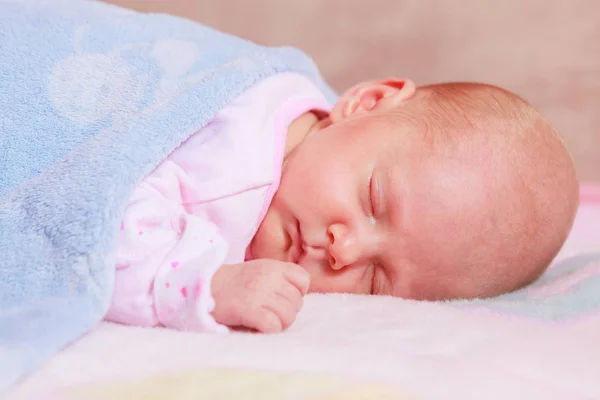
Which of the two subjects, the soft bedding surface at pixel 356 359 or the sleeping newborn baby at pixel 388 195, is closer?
the soft bedding surface at pixel 356 359

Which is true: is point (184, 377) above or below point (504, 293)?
above

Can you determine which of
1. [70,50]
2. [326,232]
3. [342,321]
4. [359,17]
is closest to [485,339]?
[342,321]

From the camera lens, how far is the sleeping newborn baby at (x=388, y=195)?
91 cm

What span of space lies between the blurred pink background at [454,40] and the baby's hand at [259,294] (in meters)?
1.09

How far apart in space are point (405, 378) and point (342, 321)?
0.16 metres

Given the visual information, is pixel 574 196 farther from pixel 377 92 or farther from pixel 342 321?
pixel 342 321

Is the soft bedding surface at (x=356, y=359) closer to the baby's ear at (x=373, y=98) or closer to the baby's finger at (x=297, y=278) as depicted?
the baby's finger at (x=297, y=278)

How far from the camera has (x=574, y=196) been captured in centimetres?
102

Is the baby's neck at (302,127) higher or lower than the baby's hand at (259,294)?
higher

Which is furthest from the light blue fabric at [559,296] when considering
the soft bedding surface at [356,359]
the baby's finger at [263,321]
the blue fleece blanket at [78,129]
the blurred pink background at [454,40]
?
the blurred pink background at [454,40]

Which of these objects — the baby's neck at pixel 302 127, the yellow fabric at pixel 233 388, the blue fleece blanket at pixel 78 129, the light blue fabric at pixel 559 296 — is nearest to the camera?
the yellow fabric at pixel 233 388

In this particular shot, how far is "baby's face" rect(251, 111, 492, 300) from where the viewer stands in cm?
91

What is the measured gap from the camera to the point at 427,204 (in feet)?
2.98

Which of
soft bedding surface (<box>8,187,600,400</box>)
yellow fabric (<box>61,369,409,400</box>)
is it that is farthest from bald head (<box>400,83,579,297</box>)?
yellow fabric (<box>61,369,409,400</box>)
